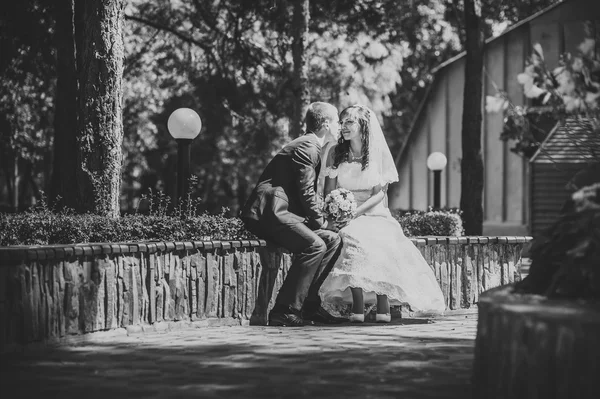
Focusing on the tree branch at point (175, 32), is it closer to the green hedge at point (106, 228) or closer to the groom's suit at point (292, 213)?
the green hedge at point (106, 228)

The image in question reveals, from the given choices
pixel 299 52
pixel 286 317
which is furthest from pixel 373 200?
pixel 299 52

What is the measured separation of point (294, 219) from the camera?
9422mm

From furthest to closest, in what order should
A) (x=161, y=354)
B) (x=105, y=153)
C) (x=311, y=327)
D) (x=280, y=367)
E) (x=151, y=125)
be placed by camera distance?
(x=151, y=125) → (x=105, y=153) → (x=311, y=327) → (x=161, y=354) → (x=280, y=367)

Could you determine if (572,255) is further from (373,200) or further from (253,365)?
(373,200)

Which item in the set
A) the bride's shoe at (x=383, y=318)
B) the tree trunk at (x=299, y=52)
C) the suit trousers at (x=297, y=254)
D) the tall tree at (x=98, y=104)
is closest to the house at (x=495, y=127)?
the tree trunk at (x=299, y=52)

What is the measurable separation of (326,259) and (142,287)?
1910 mm

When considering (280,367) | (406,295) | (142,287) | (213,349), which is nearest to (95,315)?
(142,287)

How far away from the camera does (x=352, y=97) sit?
24391 millimetres

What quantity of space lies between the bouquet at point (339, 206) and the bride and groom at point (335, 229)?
0.31 ft

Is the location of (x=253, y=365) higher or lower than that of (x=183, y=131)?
lower

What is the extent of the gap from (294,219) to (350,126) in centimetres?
140

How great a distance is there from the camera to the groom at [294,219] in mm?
9375

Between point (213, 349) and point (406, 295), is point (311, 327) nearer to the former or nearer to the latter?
point (406, 295)

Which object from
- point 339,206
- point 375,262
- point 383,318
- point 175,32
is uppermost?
point 175,32
